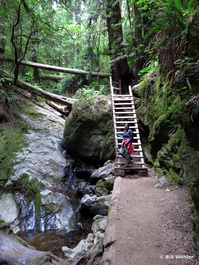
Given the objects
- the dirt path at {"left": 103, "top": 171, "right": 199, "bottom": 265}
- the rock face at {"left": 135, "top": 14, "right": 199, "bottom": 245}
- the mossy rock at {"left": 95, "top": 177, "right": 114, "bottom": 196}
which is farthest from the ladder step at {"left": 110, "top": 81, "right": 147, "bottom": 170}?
the dirt path at {"left": 103, "top": 171, "right": 199, "bottom": 265}

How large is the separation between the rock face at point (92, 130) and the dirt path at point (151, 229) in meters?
4.33

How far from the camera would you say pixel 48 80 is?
18438 mm

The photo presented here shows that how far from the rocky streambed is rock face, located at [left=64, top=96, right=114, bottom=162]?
656 millimetres

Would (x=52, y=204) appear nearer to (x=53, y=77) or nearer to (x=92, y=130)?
(x=92, y=130)

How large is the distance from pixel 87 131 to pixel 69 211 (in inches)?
155

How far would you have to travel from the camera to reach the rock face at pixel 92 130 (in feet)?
30.6

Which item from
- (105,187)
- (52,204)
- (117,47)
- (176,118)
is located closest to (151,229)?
(176,118)

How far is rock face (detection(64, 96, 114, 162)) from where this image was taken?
931cm

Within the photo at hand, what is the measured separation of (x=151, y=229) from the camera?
3.30 m

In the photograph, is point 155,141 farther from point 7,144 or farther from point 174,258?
point 7,144

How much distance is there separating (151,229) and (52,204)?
4627 mm

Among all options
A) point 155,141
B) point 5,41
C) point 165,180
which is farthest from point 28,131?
point 165,180

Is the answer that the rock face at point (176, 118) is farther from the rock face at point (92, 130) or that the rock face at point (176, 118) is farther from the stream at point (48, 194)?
the stream at point (48, 194)

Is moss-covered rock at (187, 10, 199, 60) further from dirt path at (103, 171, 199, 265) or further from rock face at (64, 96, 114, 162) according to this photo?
rock face at (64, 96, 114, 162)
